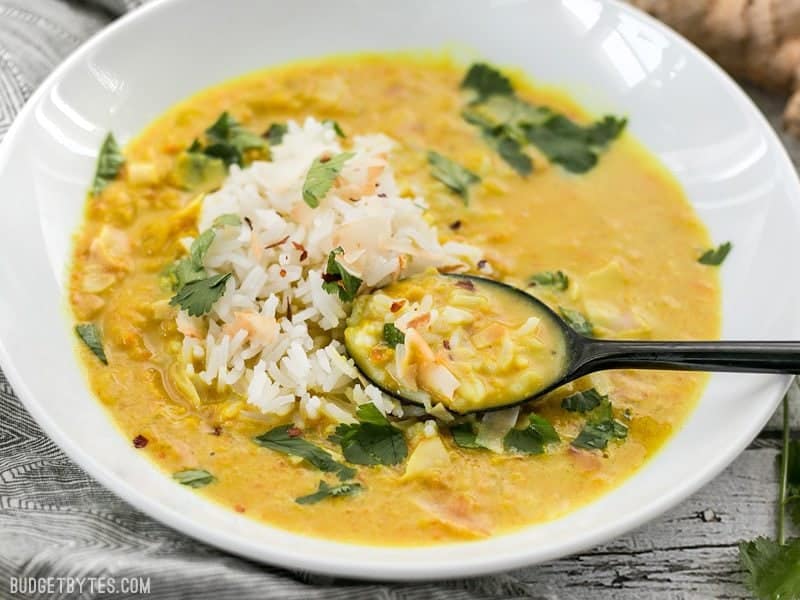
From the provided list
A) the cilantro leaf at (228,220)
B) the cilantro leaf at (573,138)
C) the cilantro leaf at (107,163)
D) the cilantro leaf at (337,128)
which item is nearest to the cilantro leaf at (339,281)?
the cilantro leaf at (228,220)

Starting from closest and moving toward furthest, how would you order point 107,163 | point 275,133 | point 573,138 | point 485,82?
point 107,163 → point 275,133 → point 573,138 → point 485,82

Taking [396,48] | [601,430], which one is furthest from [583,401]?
[396,48]

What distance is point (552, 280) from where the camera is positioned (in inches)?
141

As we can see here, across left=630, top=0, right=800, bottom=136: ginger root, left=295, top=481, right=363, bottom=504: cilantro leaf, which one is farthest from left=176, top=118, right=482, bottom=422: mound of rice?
left=630, top=0, right=800, bottom=136: ginger root

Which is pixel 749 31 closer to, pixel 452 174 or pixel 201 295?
pixel 452 174

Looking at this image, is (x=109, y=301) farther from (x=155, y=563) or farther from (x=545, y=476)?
(x=545, y=476)

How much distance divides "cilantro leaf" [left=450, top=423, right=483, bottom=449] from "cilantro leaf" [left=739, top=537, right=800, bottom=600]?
Result: 0.82m

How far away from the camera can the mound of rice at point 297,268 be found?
315 cm

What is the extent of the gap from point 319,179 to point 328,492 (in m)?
1.14

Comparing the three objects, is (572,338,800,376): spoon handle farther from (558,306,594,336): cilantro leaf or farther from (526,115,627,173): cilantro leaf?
(526,115,627,173): cilantro leaf

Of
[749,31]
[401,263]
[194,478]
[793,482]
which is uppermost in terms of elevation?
[749,31]

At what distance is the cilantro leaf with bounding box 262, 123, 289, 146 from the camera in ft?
13.4

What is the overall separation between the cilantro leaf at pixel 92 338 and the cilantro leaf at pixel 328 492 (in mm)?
804

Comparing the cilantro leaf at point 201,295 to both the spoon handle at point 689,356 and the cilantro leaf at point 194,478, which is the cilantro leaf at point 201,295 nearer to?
the cilantro leaf at point 194,478
